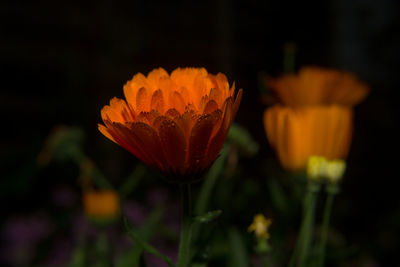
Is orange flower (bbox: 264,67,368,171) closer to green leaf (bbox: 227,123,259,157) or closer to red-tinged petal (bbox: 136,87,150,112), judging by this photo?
green leaf (bbox: 227,123,259,157)

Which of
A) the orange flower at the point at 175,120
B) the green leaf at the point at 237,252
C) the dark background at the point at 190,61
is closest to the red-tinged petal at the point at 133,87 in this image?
the orange flower at the point at 175,120

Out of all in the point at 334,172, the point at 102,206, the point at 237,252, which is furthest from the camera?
the point at 102,206

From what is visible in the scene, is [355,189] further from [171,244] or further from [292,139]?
[292,139]

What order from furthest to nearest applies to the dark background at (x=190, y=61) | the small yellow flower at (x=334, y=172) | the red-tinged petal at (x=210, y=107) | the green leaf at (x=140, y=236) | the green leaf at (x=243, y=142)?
the dark background at (x=190, y=61)
the green leaf at (x=243, y=142)
the green leaf at (x=140, y=236)
the small yellow flower at (x=334, y=172)
the red-tinged petal at (x=210, y=107)

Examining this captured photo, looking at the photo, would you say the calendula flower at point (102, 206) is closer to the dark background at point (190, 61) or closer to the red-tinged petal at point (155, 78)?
the red-tinged petal at point (155, 78)

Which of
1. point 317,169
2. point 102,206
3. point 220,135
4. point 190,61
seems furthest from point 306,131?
point 190,61

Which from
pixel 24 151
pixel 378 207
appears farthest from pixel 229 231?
pixel 378 207

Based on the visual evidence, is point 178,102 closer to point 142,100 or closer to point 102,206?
point 142,100
